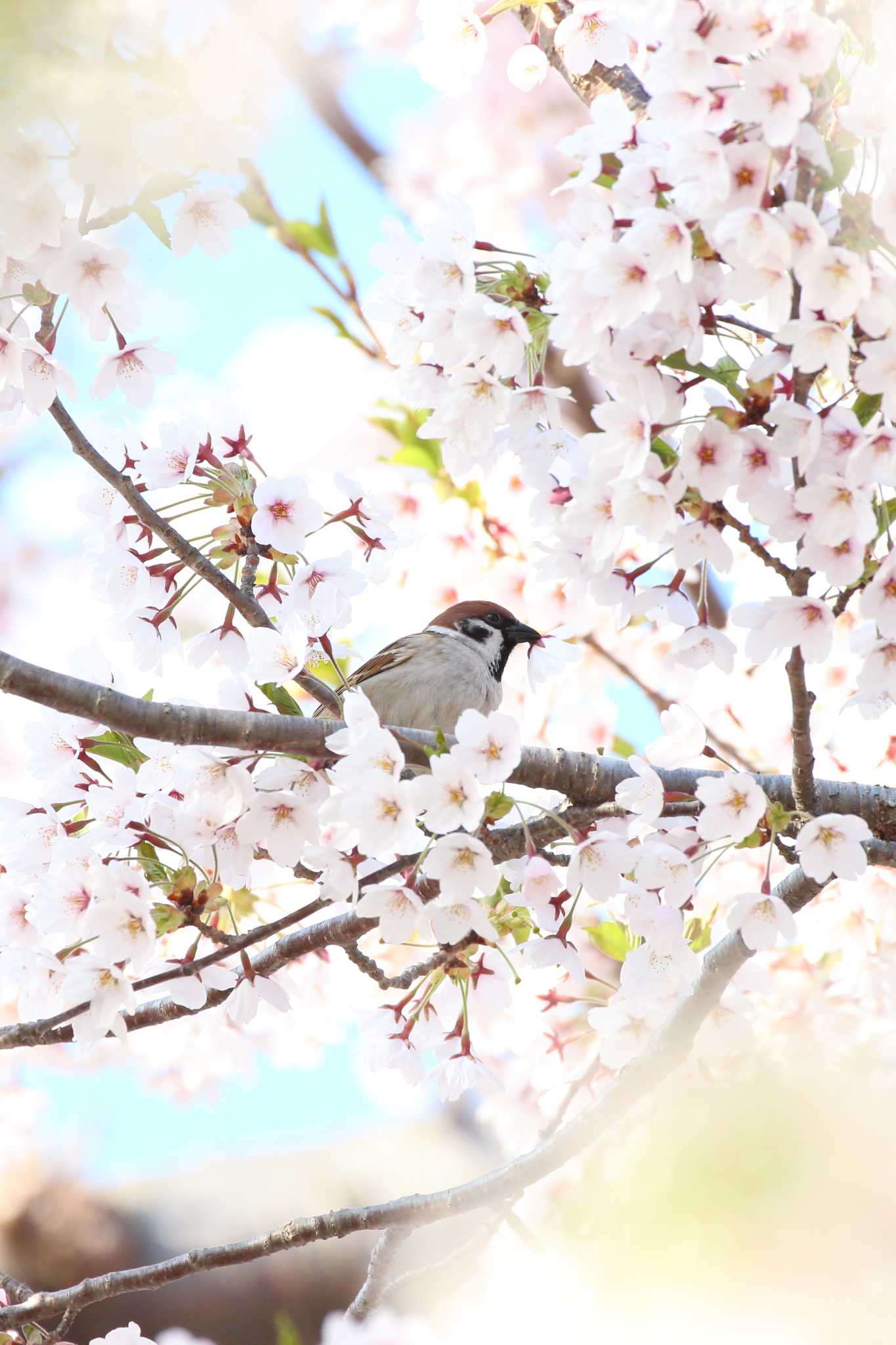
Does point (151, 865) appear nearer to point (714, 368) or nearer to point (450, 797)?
point (450, 797)

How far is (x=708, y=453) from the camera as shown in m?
1.53

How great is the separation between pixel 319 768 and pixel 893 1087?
1.09 m

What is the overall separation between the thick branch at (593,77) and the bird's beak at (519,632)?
60.9 inches

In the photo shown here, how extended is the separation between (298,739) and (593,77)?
154 cm

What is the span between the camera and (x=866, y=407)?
154 cm

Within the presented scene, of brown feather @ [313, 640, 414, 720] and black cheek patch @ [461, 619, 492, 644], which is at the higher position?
brown feather @ [313, 640, 414, 720]

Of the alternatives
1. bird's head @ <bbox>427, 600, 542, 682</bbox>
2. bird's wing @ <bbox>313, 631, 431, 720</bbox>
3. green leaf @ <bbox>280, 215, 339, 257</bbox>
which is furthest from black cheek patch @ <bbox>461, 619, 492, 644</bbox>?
green leaf @ <bbox>280, 215, 339, 257</bbox>

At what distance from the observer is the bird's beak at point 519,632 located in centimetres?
367

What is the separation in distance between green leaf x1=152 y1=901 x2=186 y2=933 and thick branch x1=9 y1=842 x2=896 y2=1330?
25.9 inches

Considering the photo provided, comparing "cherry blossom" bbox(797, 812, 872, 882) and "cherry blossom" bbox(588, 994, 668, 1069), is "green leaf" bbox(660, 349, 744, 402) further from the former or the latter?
"cherry blossom" bbox(588, 994, 668, 1069)

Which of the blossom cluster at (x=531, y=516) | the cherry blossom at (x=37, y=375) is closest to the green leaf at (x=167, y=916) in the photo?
the blossom cluster at (x=531, y=516)

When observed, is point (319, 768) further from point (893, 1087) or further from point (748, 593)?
point (748, 593)

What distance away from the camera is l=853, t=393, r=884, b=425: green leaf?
1.53 metres

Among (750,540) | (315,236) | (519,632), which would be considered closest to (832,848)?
(750,540)
